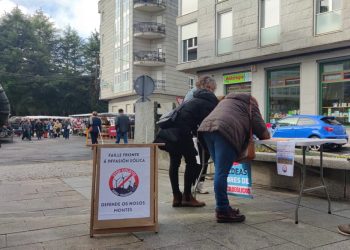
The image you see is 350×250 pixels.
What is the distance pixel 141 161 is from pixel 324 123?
1266 cm

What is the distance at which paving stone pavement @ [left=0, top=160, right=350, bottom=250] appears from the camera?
399cm

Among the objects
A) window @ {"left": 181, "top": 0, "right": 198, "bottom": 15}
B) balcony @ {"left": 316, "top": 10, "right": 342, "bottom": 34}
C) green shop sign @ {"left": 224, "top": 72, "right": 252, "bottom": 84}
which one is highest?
window @ {"left": 181, "top": 0, "right": 198, "bottom": 15}

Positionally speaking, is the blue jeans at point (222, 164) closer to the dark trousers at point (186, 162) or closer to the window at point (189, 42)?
the dark trousers at point (186, 162)

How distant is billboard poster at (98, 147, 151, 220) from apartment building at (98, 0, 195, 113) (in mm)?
36933

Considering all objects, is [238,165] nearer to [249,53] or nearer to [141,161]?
[141,161]

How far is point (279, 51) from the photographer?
20703 mm

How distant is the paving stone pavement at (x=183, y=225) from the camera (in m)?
3.99

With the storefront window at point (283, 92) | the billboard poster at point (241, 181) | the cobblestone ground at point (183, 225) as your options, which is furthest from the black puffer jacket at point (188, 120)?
the storefront window at point (283, 92)

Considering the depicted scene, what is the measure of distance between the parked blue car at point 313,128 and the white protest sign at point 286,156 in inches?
432

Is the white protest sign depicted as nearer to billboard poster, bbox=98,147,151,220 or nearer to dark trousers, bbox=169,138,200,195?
dark trousers, bbox=169,138,200,195

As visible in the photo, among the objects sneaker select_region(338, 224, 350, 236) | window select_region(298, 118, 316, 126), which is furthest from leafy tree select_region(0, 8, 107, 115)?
sneaker select_region(338, 224, 350, 236)

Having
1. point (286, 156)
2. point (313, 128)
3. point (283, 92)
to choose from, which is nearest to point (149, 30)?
point (283, 92)

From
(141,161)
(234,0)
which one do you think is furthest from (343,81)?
(141,161)

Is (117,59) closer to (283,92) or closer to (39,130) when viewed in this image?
(39,130)
